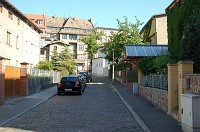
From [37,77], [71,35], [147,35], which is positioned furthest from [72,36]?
[37,77]

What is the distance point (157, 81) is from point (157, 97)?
1257mm

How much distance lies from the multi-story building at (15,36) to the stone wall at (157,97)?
15.6 meters

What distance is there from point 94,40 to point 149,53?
5330 centimetres

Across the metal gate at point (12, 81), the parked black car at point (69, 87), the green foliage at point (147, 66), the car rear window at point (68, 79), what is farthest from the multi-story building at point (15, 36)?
the green foliage at point (147, 66)

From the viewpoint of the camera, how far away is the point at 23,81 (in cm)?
1914

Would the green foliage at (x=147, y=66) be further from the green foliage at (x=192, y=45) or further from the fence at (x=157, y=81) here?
the green foliage at (x=192, y=45)

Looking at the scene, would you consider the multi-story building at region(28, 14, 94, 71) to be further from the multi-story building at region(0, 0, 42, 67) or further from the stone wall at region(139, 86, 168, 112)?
the stone wall at region(139, 86, 168, 112)

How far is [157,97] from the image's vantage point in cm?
1417

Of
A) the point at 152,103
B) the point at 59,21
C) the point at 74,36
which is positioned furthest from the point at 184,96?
the point at 59,21

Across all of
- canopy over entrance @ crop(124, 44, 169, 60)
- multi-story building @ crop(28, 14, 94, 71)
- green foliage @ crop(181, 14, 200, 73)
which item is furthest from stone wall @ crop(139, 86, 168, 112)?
multi-story building @ crop(28, 14, 94, 71)

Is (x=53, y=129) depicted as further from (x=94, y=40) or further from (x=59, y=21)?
(x=59, y=21)

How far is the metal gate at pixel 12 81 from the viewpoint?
16.9 metres

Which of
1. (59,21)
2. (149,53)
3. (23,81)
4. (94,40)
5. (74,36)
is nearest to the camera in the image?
(23,81)

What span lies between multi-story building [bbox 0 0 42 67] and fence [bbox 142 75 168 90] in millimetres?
14908
